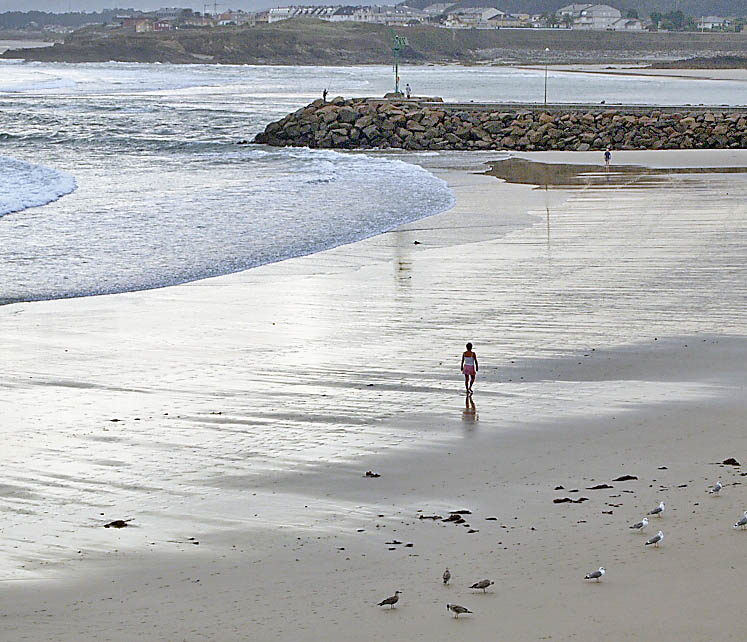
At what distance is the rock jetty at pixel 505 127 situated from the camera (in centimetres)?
4397

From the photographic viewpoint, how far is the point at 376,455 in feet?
29.7

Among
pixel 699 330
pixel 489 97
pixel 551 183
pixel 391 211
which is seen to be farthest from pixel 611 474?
pixel 489 97

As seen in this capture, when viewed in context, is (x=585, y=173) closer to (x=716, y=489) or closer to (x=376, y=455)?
(x=376, y=455)

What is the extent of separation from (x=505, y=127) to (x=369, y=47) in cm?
14290

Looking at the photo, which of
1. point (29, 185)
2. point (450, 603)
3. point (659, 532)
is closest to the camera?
point (450, 603)

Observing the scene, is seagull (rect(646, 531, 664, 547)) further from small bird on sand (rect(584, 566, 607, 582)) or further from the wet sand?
the wet sand

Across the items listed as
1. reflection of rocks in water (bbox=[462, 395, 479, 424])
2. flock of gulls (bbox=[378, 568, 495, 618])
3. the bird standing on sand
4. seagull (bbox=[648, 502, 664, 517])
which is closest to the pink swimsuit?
reflection of rocks in water (bbox=[462, 395, 479, 424])

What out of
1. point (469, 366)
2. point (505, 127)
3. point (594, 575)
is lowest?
point (594, 575)

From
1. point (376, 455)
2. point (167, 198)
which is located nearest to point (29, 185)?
point (167, 198)

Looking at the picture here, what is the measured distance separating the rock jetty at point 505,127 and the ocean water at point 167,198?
349cm

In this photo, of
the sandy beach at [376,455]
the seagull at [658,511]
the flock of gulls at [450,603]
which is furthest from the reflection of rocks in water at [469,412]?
the flock of gulls at [450,603]

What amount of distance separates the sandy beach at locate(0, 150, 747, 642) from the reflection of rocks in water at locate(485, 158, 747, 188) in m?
14.0

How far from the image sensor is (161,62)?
601 feet

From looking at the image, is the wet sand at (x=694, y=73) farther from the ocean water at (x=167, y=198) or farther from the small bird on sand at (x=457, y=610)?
the small bird on sand at (x=457, y=610)
